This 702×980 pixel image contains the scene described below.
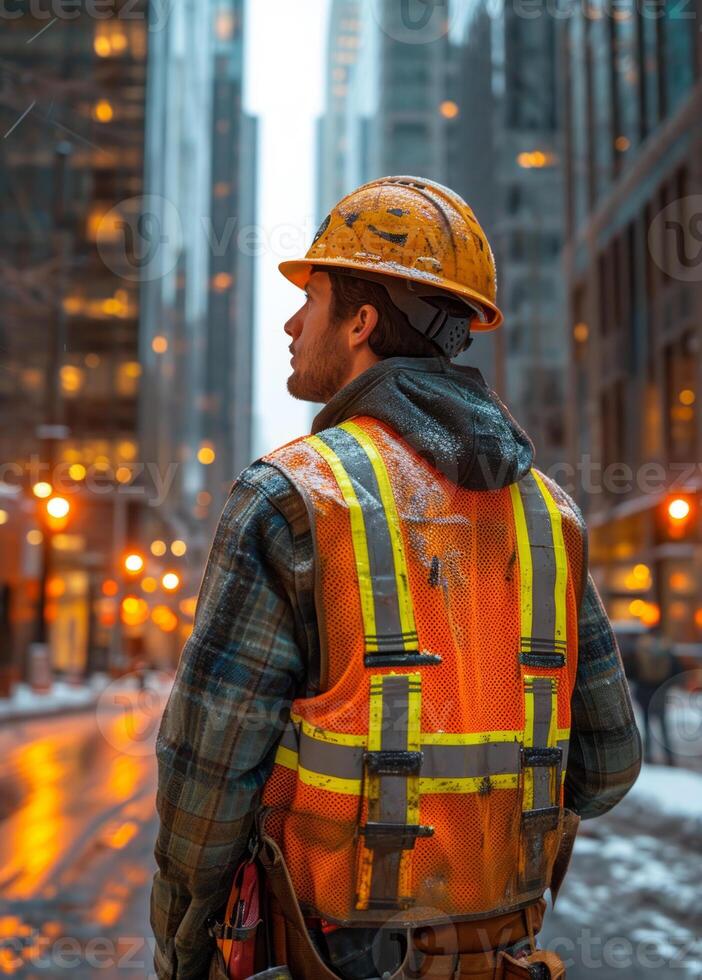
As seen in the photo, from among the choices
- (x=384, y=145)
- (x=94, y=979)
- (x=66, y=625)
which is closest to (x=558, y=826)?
(x=94, y=979)

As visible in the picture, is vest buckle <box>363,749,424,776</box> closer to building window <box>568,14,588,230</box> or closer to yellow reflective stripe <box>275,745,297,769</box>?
yellow reflective stripe <box>275,745,297,769</box>

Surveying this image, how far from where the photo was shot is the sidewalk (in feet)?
87.0

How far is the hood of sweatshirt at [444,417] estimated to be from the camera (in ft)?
7.35

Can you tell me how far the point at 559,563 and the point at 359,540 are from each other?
0.49m

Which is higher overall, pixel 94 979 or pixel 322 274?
pixel 322 274

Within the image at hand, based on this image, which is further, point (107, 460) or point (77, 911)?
point (107, 460)

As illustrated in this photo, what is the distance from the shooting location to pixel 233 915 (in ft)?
6.77

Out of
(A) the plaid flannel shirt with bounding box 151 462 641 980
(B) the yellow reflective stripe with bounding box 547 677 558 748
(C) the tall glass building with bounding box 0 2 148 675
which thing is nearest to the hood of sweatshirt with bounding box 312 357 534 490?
(A) the plaid flannel shirt with bounding box 151 462 641 980

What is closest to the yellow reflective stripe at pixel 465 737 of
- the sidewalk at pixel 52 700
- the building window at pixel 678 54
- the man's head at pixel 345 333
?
the man's head at pixel 345 333

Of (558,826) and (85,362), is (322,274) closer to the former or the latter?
(558,826)

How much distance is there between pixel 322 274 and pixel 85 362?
63.1 metres

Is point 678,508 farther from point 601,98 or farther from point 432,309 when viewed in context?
point 601,98

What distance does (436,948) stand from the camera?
6.74 ft

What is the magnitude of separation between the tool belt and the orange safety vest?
0.13 ft
